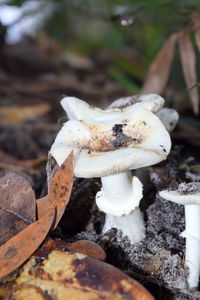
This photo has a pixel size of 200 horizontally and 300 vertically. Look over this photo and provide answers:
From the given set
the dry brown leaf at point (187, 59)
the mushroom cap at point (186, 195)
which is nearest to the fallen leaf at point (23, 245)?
the mushroom cap at point (186, 195)

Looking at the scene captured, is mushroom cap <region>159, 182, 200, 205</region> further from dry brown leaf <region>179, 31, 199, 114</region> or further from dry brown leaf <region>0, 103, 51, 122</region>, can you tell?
dry brown leaf <region>0, 103, 51, 122</region>

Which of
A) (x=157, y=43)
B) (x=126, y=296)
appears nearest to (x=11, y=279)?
(x=126, y=296)

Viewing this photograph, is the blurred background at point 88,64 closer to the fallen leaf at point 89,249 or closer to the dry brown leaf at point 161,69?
the dry brown leaf at point 161,69

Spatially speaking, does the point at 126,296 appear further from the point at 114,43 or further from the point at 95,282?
the point at 114,43

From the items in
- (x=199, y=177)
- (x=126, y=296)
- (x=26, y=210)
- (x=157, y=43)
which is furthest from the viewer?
(x=157, y=43)

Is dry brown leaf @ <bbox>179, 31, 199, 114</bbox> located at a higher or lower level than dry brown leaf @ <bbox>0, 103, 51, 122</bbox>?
higher

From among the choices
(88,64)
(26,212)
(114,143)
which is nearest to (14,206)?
(26,212)

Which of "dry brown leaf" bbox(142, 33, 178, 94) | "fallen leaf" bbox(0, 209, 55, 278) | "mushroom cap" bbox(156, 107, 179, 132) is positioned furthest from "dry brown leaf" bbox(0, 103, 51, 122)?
"fallen leaf" bbox(0, 209, 55, 278)
